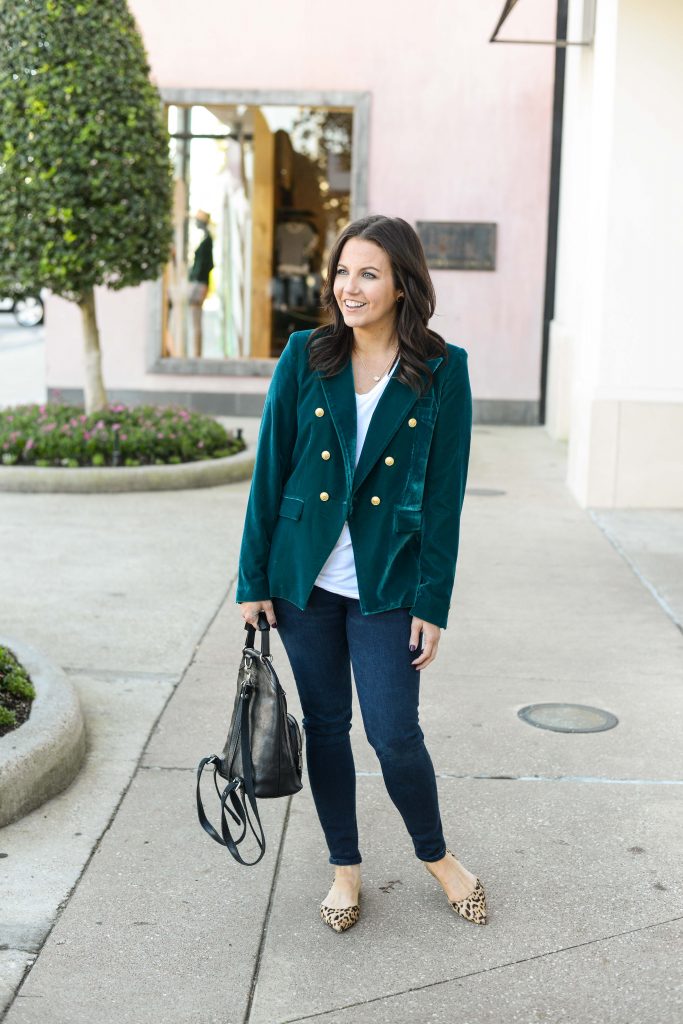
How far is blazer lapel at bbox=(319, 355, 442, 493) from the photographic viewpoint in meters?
3.16

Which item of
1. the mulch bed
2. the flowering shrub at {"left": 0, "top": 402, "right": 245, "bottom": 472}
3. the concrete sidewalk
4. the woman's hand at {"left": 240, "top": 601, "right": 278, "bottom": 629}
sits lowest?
the concrete sidewalk

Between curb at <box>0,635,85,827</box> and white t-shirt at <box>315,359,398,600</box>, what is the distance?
1.27 meters

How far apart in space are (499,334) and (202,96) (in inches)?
166

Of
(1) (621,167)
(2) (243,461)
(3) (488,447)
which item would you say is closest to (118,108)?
(2) (243,461)

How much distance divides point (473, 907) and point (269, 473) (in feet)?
4.15

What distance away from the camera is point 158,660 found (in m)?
5.61

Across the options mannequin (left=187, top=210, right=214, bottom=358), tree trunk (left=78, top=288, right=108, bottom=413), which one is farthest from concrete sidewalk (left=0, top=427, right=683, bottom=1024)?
mannequin (left=187, top=210, right=214, bottom=358)

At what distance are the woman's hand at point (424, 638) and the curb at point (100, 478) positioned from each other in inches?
267

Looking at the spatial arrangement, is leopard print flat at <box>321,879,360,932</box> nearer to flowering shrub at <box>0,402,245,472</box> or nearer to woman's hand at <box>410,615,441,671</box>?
woman's hand at <box>410,615,441,671</box>

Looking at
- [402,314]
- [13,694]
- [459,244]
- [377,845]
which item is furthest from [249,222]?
[402,314]

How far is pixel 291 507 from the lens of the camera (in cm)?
323

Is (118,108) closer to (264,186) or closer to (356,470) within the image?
(264,186)

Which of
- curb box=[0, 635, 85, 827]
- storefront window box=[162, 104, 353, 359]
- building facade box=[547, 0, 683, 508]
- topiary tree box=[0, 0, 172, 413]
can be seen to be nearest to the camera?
curb box=[0, 635, 85, 827]

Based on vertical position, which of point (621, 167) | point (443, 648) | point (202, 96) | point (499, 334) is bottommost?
point (443, 648)
